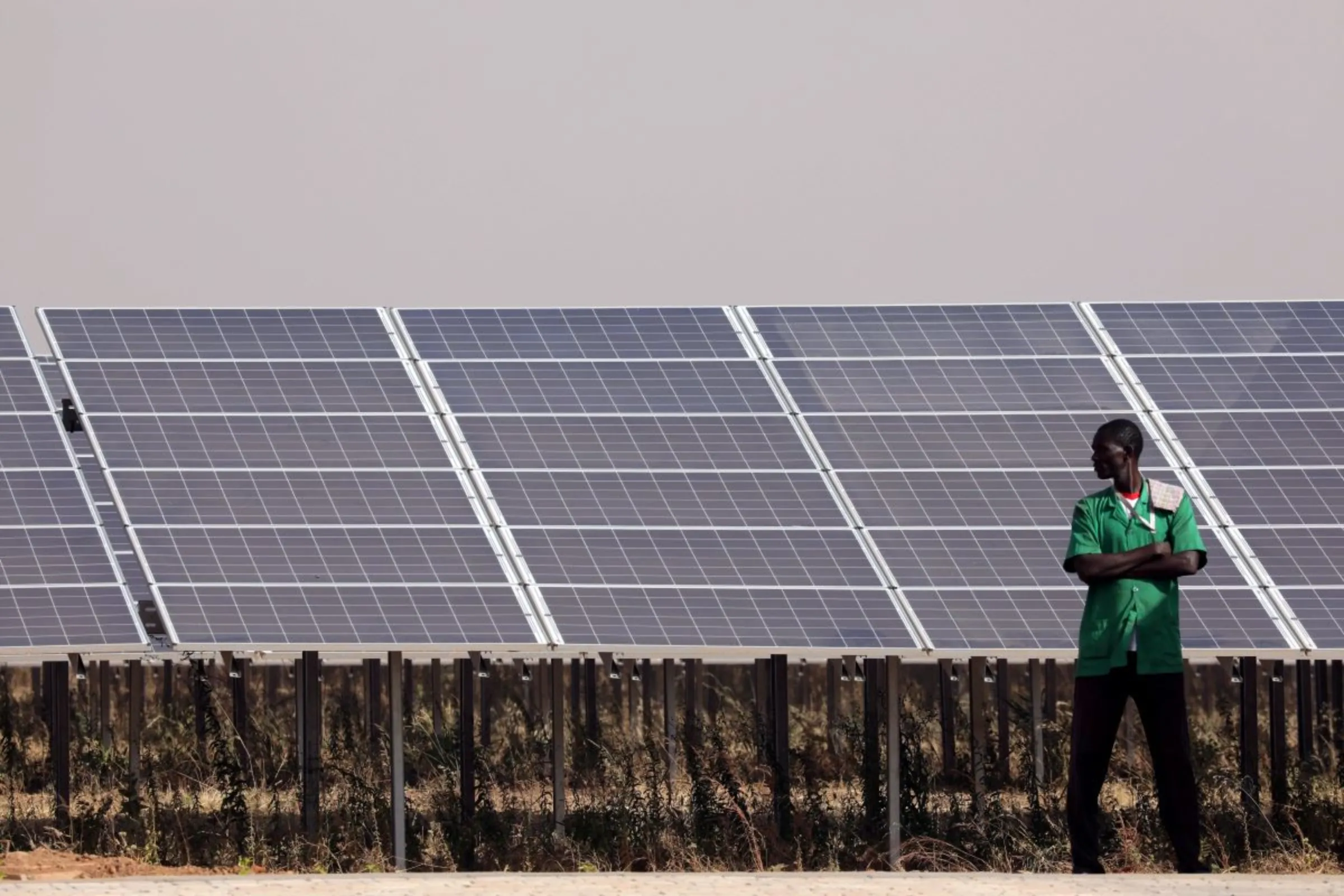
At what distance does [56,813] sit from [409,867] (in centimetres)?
358

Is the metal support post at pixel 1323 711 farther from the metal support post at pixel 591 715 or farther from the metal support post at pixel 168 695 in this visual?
the metal support post at pixel 168 695

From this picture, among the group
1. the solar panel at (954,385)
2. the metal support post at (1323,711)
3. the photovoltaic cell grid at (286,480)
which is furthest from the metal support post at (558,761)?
the metal support post at (1323,711)

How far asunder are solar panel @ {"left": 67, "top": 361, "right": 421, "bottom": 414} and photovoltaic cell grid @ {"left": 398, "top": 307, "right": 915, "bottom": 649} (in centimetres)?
44

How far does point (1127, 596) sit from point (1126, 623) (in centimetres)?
14

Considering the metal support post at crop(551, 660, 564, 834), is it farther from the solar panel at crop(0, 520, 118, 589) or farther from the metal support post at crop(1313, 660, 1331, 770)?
the metal support post at crop(1313, 660, 1331, 770)

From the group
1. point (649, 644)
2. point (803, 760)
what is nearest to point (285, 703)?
point (803, 760)

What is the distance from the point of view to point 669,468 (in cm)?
1576

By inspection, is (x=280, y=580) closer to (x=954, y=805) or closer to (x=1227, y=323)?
(x=954, y=805)

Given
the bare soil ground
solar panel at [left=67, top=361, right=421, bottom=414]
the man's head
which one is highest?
solar panel at [left=67, top=361, right=421, bottom=414]

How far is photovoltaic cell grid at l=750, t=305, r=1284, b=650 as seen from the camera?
14.5 m

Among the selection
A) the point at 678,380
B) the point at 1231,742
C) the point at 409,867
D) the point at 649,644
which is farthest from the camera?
the point at 1231,742

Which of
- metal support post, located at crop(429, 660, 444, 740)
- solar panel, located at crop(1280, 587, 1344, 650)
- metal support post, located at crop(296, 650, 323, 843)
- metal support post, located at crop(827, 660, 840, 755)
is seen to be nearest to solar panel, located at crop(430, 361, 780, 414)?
metal support post, located at crop(296, 650, 323, 843)

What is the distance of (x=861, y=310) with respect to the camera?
56.8 ft

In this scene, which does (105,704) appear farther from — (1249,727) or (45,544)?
(1249,727)
